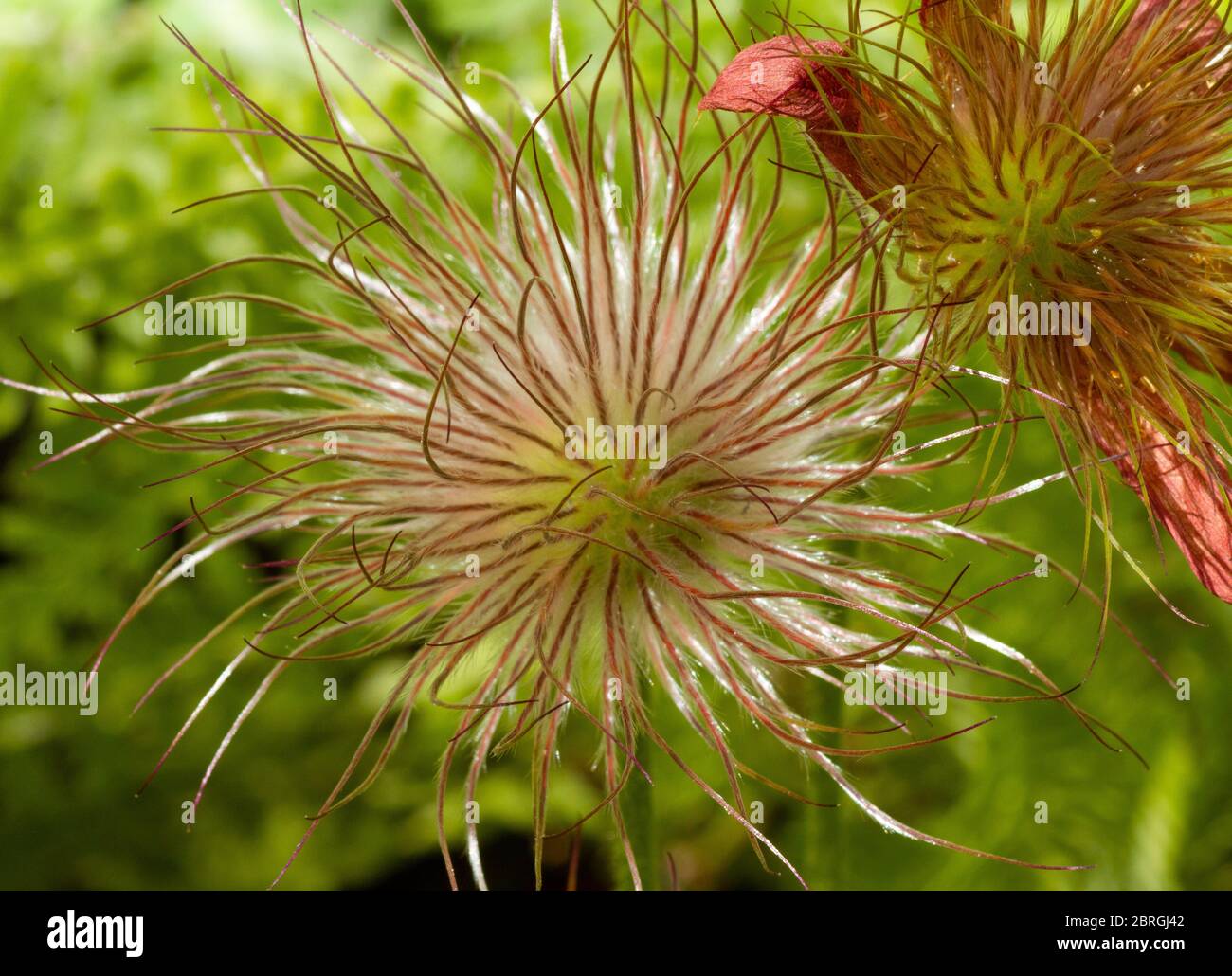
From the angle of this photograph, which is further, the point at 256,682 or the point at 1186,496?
the point at 256,682

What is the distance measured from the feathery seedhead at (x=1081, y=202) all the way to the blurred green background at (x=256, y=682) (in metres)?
0.59

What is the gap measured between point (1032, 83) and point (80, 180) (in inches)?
49.2

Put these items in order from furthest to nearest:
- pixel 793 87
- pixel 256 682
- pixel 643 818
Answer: pixel 256 682 < pixel 643 818 < pixel 793 87

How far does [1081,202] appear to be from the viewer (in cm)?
63

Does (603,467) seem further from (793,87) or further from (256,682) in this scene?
(256,682)

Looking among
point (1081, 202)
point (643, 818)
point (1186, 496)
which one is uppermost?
point (1081, 202)

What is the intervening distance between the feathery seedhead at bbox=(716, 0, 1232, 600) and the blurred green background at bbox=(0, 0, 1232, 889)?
1.94 feet

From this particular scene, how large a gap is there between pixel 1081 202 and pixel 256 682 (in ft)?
3.83

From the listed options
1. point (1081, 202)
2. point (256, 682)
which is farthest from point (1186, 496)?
point (256, 682)

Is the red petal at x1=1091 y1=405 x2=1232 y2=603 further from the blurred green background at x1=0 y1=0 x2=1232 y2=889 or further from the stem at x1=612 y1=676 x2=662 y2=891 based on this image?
the blurred green background at x1=0 y1=0 x2=1232 y2=889

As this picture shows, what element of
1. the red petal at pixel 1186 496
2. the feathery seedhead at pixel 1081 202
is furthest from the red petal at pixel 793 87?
the red petal at pixel 1186 496

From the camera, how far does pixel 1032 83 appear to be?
0.64 m

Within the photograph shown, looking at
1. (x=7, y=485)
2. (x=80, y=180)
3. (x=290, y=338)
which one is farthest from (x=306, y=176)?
(x=290, y=338)

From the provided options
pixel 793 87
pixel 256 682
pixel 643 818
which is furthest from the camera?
pixel 256 682
